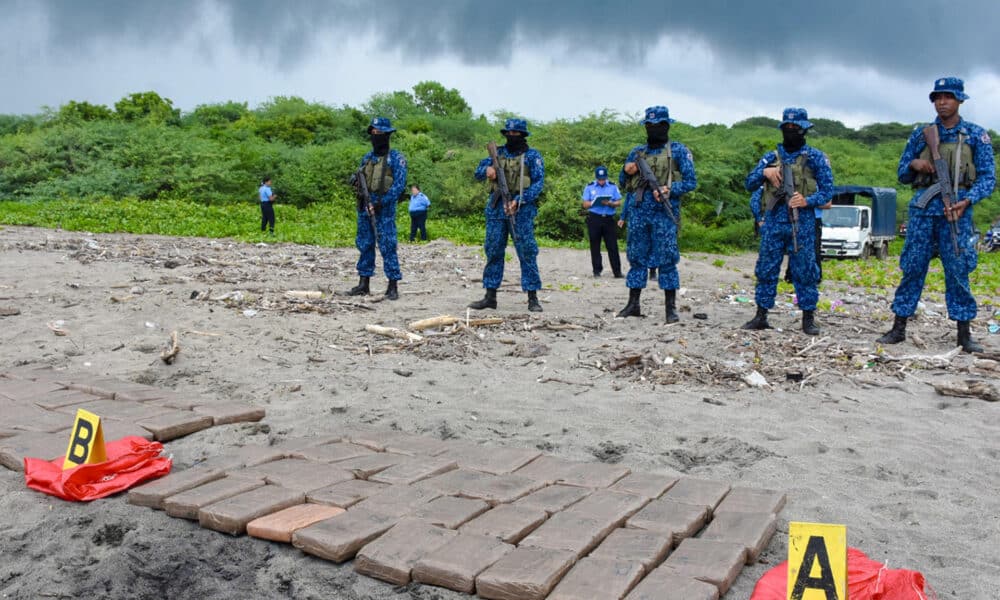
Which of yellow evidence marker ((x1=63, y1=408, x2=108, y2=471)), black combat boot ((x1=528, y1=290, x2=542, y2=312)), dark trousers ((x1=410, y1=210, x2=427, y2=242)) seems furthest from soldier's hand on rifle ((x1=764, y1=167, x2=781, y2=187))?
dark trousers ((x1=410, y1=210, x2=427, y2=242))

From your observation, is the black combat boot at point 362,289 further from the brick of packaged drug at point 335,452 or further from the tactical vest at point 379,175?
the brick of packaged drug at point 335,452

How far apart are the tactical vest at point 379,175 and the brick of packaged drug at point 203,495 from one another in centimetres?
571

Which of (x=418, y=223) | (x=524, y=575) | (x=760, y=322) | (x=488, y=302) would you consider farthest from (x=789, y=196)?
(x=418, y=223)

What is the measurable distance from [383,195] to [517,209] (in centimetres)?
161

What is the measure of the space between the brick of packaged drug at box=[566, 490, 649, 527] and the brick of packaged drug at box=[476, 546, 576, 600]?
1.19 ft

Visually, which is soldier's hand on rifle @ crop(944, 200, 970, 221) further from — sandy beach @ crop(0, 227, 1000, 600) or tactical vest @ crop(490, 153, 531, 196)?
tactical vest @ crop(490, 153, 531, 196)

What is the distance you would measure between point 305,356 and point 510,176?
306 cm

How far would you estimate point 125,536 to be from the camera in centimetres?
300

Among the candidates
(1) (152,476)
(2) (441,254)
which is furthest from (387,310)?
(2) (441,254)

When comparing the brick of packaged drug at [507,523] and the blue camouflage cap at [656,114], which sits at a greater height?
the blue camouflage cap at [656,114]

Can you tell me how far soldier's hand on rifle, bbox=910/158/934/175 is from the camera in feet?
20.8

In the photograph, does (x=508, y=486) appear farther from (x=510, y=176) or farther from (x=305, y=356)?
(x=510, y=176)

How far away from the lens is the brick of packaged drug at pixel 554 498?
3127 mm

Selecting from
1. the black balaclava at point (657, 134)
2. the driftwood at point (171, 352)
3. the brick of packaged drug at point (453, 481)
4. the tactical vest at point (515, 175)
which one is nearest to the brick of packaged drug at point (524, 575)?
the brick of packaged drug at point (453, 481)
